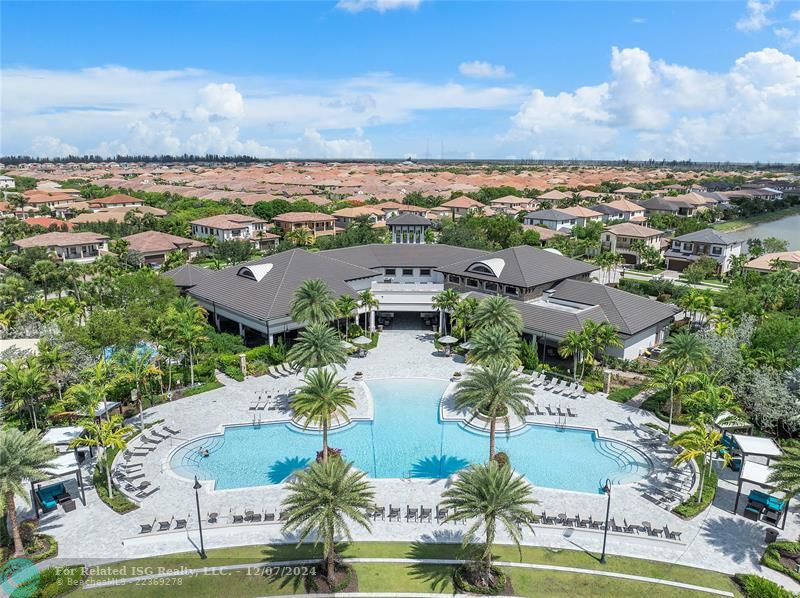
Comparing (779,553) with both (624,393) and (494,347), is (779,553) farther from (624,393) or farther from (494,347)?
(494,347)

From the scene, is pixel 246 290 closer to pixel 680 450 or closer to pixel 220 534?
pixel 220 534

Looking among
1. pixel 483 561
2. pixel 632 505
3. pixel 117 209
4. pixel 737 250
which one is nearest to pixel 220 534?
pixel 483 561

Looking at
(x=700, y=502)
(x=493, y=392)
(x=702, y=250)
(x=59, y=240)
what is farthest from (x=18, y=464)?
(x=702, y=250)

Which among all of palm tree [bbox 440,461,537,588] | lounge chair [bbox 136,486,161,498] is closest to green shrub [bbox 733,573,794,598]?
palm tree [bbox 440,461,537,588]

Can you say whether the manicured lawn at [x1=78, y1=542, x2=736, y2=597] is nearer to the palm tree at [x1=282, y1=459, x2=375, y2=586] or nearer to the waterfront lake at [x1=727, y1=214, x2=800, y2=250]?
the palm tree at [x1=282, y1=459, x2=375, y2=586]

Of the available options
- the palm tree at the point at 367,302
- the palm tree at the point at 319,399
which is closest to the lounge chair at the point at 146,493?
the palm tree at the point at 319,399

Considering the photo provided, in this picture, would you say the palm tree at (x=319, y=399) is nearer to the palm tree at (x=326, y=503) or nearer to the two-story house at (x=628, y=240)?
the palm tree at (x=326, y=503)
